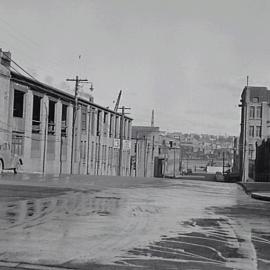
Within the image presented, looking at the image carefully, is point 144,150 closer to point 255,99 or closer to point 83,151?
point 255,99

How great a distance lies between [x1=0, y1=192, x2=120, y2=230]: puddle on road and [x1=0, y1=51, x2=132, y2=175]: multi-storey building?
31994 mm

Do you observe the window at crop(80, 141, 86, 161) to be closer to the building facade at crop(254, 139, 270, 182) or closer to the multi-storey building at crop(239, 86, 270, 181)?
the building facade at crop(254, 139, 270, 182)

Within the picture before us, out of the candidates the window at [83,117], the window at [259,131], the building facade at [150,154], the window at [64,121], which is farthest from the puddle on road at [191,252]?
the window at [259,131]

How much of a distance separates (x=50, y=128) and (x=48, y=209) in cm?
4783

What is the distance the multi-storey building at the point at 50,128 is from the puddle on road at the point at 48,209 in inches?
1260

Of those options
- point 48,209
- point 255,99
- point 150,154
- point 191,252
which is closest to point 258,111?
point 255,99

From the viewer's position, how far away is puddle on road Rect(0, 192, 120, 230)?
12.7 metres

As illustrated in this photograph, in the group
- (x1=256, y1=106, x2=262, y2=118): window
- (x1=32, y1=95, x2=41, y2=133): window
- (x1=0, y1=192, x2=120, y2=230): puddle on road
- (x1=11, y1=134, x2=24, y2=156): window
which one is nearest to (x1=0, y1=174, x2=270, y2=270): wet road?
(x1=0, y1=192, x2=120, y2=230): puddle on road

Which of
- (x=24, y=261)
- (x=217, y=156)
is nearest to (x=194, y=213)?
(x=24, y=261)

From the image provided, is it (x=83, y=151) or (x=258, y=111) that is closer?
(x=83, y=151)

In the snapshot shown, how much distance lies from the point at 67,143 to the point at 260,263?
2328 inches

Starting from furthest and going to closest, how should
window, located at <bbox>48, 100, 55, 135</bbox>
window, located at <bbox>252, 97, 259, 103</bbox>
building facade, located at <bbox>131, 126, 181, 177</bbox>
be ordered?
window, located at <bbox>252, 97, 259, 103</bbox> → building facade, located at <bbox>131, 126, 181, 177</bbox> → window, located at <bbox>48, 100, 55, 135</bbox>

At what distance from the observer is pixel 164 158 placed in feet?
420

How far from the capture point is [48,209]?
15469mm
